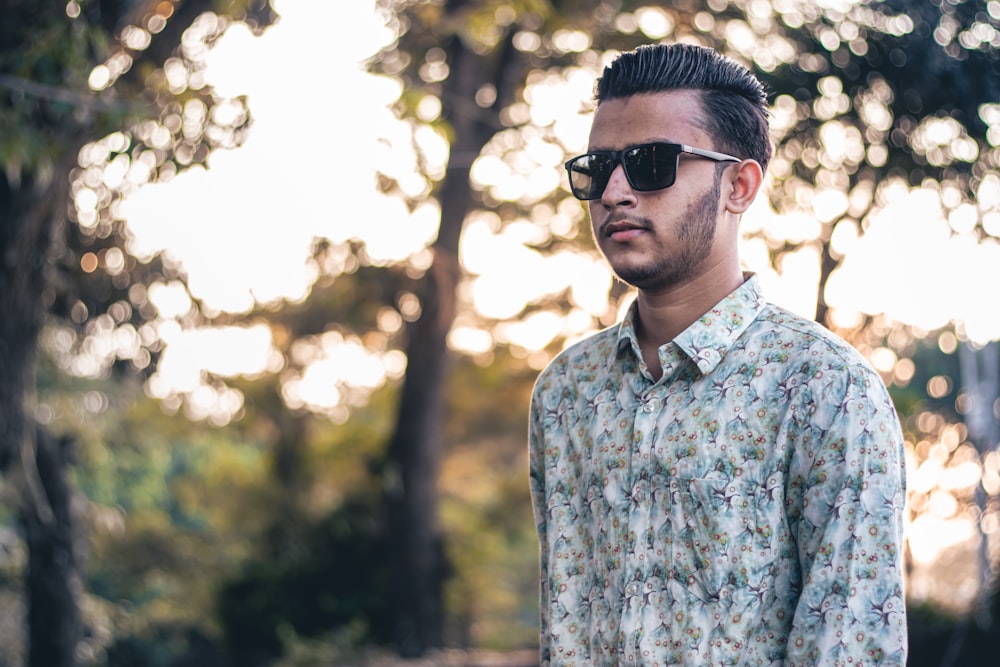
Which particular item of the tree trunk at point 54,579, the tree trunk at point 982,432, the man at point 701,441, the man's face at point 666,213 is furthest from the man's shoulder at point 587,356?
the tree trunk at point 54,579

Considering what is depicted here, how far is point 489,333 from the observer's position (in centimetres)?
A: 1578

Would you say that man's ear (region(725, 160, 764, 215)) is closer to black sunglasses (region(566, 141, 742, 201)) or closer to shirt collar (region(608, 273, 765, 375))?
black sunglasses (region(566, 141, 742, 201))

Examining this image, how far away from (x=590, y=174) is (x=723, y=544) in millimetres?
764

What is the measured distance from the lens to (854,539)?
5.56 ft

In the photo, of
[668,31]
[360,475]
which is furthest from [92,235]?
[360,475]

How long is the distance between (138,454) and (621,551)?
17.4 m

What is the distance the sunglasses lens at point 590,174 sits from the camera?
6.88 ft

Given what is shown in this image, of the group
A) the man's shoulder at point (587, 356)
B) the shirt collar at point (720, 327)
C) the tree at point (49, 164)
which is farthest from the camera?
the tree at point (49, 164)

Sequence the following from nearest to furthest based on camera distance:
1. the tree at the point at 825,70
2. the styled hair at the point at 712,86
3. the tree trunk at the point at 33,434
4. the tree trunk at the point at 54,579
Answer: the styled hair at the point at 712,86, the tree trunk at the point at 33,434, the tree at the point at 825,70, the tree trunk at the point at 54,579

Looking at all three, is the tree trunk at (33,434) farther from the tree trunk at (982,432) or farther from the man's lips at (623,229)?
the tree trunk at (982,432)

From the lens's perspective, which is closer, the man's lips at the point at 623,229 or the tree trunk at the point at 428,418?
the man's lips at the point at 623,229

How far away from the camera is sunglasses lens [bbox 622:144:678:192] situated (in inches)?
78.9

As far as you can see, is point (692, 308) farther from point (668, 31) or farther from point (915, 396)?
point (668, 31)

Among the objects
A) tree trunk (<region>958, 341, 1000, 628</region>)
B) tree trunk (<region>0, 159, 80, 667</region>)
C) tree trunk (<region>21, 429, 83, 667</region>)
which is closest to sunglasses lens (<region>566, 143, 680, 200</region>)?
tree trunk (<region>0, 159, 80, 667</region>)
